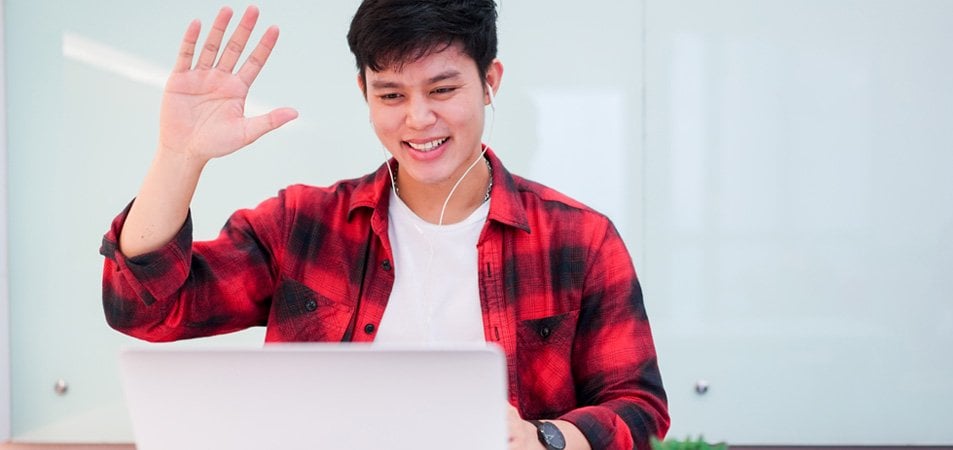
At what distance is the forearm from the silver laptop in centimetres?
54

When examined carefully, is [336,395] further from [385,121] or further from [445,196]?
[445,196]

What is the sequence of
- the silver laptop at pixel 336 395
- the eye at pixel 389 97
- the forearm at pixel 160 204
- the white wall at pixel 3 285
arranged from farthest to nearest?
the white wall at pixel 3 285 < the eye at pixel 389 97 < the forearm at pixel 160 204 < the silver laptop at pixel 336 395

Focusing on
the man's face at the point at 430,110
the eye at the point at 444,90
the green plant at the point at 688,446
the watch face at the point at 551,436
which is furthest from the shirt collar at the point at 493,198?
the green plant at the point at 688,446

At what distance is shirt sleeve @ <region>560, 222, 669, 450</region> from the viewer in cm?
141

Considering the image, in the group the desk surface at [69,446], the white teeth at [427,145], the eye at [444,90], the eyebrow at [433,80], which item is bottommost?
the desk surface at [69,446]

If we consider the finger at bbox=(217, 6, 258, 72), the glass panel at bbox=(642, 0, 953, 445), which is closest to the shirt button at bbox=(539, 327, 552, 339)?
the finger at bbox=(217, 6, 258, 72)

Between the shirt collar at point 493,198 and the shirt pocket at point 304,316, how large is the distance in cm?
17

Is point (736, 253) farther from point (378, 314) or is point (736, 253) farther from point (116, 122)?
point (116, 122)

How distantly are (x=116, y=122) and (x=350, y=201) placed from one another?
1.76 m

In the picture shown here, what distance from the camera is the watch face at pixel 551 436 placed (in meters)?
1.14

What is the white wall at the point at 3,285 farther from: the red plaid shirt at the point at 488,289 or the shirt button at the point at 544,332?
the shirt button at the point at 544,332

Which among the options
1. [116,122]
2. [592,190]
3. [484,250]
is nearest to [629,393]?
[484,250]

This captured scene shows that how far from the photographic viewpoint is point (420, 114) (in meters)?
1.54

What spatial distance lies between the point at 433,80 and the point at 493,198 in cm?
26
